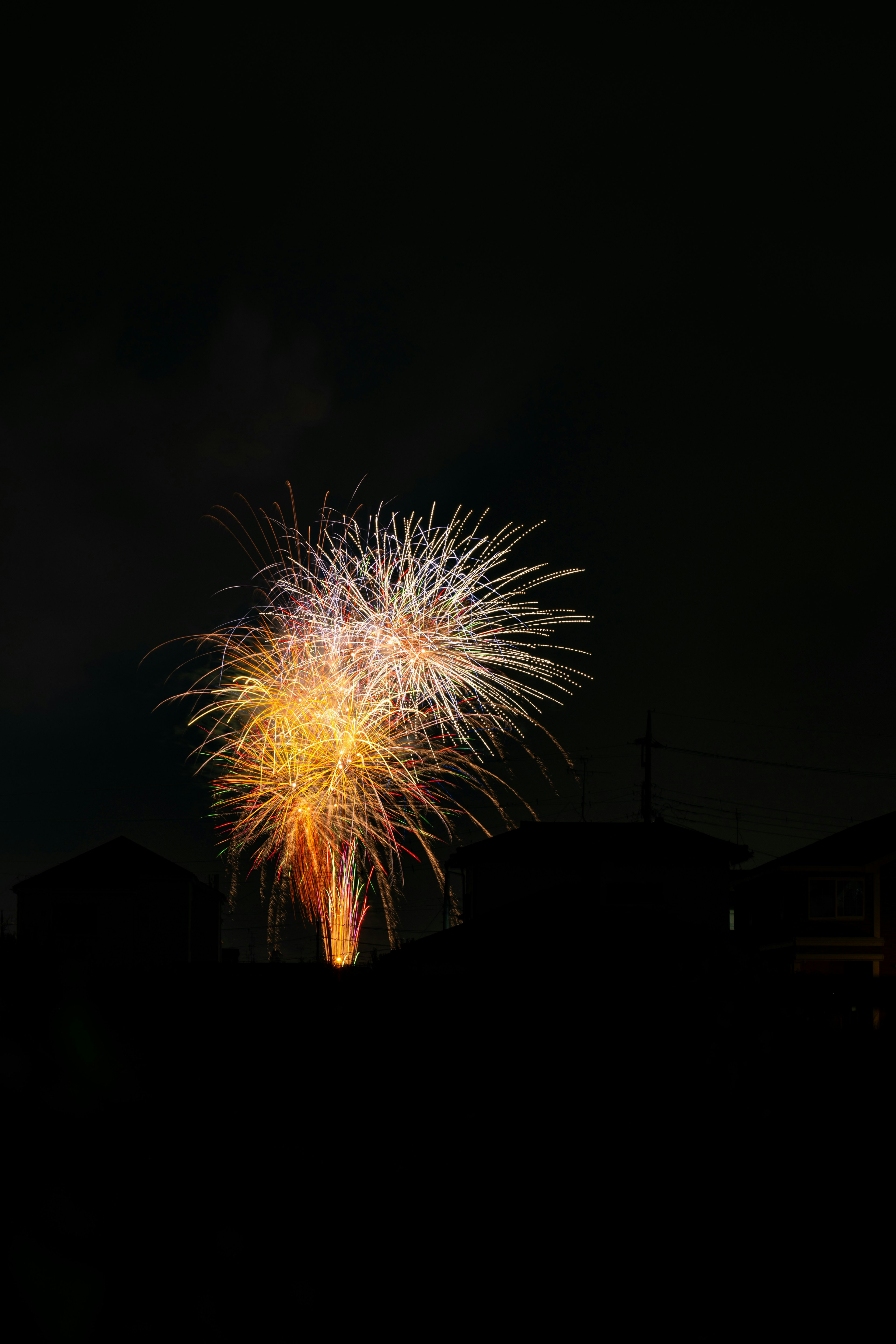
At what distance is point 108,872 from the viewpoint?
139ft

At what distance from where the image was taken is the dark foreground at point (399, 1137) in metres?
5.03

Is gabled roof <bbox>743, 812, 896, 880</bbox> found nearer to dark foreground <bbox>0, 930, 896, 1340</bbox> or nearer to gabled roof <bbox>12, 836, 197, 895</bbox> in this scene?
gabled roof <bbox>12, 836, 197, 895</bbox>

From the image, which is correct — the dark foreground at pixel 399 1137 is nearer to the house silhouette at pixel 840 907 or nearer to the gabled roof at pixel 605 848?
the gabled roof at pixel 605 848

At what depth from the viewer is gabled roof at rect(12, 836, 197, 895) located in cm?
4197

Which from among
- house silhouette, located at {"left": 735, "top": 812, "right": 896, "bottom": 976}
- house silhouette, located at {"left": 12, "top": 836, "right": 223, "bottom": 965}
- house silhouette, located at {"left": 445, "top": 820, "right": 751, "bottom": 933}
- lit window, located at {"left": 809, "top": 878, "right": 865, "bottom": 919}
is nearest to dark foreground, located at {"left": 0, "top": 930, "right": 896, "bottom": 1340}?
house silhouette, located at {"left": 445, "top": 820, "right": 751, "bottom": 933}

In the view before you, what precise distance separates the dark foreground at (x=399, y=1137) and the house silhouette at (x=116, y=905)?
3736cm

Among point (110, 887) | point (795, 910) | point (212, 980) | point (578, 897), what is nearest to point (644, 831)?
point (795, 910)

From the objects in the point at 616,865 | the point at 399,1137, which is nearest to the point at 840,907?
the point at 616,865

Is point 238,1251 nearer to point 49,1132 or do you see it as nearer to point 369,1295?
point 369,1295

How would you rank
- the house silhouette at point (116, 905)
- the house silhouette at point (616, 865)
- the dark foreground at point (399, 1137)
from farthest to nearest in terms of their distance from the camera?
the house silhouette at point (116, 905) < the house silhouette at point (616, 865) < the dark foreground at point (399, 1137)

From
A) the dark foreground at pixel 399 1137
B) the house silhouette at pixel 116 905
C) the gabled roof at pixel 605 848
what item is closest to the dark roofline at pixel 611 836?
the gabled roof at pixel 605 848

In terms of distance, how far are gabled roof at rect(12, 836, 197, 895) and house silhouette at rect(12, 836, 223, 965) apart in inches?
1.1

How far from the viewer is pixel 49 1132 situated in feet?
16.6

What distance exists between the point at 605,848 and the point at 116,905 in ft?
69.4
